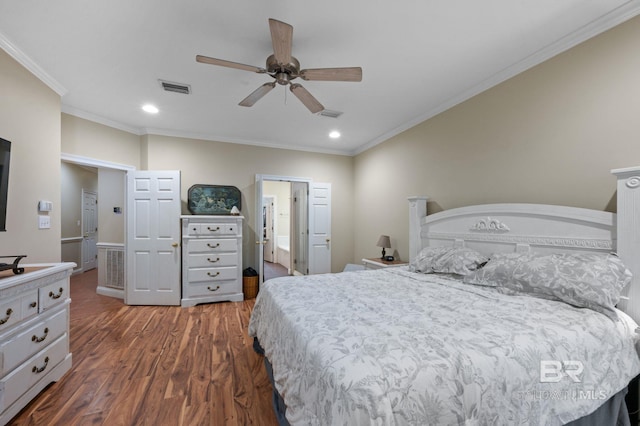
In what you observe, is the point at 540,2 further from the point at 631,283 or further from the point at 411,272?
the point at 411,272

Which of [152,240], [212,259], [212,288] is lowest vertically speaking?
[212,288]

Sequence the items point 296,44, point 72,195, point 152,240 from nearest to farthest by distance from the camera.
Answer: point 296,44 → point 152,240 → point 72,195

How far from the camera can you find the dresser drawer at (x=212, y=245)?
384cm

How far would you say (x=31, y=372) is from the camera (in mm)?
1751

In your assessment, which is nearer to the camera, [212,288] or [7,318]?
[7,318]

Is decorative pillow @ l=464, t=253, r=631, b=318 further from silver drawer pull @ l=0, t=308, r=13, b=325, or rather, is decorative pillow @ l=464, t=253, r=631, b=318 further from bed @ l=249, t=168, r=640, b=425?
silver drawer pull @ l=0, t=308, r=13, b=325

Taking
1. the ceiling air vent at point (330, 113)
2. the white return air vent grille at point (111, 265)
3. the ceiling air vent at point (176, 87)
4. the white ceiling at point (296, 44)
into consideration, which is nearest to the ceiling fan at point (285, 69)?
the white ceiling at point (296, 44)

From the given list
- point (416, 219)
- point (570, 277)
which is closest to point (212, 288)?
point (416, 219)

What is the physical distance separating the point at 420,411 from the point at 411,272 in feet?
6.34

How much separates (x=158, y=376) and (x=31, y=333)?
89cm

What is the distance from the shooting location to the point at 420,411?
892mm

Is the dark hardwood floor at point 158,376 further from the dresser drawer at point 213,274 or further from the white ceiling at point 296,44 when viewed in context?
the white ceiling at point 296,44

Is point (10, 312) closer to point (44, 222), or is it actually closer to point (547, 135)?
point (44, 222)

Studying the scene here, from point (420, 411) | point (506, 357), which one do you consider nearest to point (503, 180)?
point (506, 357)
